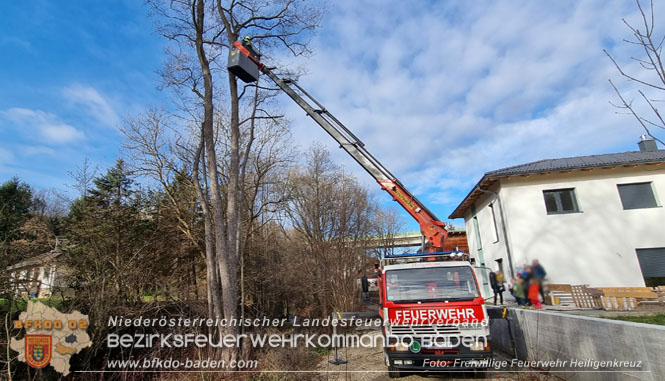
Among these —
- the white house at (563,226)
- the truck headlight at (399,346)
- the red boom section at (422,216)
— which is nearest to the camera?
the white house at (563,226)

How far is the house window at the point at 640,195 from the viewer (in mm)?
11511

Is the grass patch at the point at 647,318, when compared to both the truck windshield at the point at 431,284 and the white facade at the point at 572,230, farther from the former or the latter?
the truck windshield at the point at 431,284

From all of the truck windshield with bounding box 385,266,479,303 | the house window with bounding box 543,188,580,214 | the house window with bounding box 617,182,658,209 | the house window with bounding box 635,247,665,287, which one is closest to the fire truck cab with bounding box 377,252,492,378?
the truck windshield with bounding box 385,266,479,303

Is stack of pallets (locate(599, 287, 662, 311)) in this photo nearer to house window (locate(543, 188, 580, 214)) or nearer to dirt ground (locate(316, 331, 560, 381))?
house window (locate(543, 188, 580, 214))

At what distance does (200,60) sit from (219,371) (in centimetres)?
937

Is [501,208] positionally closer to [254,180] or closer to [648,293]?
[648,293]

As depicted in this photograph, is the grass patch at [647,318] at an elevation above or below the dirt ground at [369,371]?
above

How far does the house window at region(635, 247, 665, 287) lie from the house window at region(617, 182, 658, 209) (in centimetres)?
174

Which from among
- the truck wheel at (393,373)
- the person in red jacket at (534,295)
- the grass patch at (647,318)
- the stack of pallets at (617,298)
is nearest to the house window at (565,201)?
the stack of pallets at (617,298)

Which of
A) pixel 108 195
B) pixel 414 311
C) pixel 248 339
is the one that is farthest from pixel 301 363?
pixel 108 195

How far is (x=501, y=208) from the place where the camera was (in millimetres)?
5457

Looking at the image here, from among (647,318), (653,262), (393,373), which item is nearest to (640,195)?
(653,262)

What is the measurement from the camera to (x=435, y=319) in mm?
5949

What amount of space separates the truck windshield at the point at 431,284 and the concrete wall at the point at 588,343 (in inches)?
60.5
